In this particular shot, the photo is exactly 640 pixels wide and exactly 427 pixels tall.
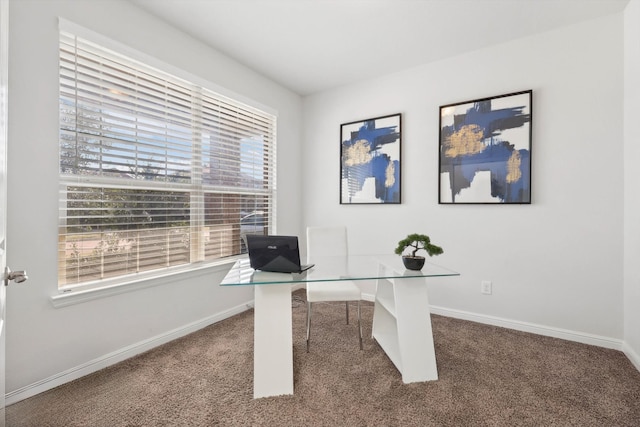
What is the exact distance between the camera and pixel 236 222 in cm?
300

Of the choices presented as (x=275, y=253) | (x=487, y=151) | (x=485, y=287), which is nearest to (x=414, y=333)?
(x=275, y=253)

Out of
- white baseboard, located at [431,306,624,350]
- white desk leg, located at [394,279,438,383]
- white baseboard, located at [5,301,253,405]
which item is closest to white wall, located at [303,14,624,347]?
white baseboard, located at [431,306,624,350]

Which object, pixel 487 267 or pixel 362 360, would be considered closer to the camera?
pixel 362 360

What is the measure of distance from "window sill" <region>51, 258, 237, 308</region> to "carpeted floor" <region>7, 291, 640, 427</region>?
495mm

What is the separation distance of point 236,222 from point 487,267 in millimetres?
2517

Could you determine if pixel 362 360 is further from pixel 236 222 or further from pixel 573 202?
pixel 573 202

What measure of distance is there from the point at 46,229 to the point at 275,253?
1.37 m

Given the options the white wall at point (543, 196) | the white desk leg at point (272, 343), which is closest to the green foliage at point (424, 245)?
the white desk leg at point (272, 343)

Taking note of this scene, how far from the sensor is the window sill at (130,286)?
1753 millimetres

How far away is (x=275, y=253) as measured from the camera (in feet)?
5.61

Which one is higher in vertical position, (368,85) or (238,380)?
(368,85)

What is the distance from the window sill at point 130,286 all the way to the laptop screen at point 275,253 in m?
1.00

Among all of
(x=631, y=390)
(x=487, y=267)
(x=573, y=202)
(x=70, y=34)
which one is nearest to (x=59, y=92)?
(x=70, y=34)

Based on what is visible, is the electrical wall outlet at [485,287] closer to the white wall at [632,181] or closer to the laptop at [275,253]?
the white wall at [632,181]
